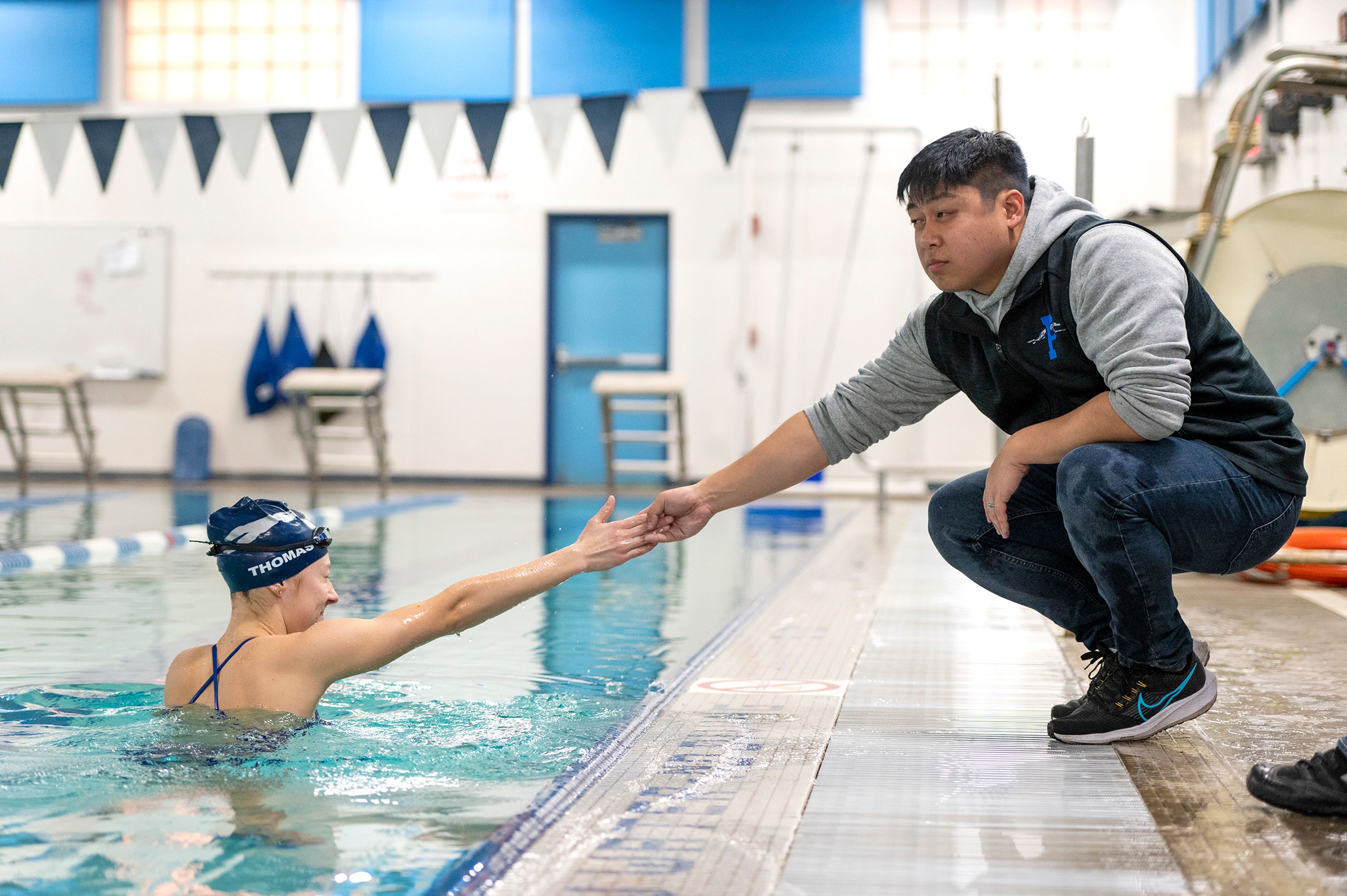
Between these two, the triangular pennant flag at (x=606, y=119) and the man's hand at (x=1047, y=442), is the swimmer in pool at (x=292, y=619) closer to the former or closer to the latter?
the man's hand at (x=1047, y=442)

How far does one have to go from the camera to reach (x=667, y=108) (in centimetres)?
898

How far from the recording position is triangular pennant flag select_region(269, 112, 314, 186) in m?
8.56

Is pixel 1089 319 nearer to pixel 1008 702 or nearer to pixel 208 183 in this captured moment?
pixel 1008 702

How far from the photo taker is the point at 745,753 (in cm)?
193

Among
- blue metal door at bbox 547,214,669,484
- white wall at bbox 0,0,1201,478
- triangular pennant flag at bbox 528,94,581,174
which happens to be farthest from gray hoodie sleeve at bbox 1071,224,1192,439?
blue metal door at bbox 547,214,669,484

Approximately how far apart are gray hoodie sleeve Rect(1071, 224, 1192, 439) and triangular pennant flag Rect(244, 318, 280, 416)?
9.68 m

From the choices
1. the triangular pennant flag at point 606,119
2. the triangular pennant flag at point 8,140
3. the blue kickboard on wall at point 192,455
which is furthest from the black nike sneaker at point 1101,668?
the blue kickboard on wall at point 192,455

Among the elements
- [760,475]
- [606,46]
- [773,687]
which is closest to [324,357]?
[606,46]

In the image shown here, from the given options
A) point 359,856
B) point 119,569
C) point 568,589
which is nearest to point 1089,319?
point 359,856

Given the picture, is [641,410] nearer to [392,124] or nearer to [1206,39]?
[392,124]

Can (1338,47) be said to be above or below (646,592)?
above

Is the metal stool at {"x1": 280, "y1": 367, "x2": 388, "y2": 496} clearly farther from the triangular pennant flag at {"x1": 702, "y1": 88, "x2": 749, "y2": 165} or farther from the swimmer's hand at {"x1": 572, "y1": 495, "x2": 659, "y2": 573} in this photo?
the swimmer's hand at {"x1": 572, "y1": 495, "x2": 659, "y2": 573}

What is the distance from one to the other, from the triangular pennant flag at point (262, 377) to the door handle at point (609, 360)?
2.53 m

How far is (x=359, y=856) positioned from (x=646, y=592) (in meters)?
2.85
